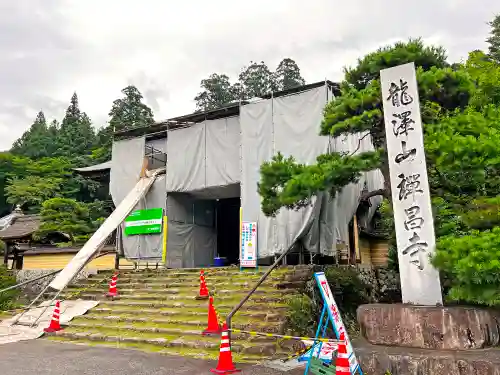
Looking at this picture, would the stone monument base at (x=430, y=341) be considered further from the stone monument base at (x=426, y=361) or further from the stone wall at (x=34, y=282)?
the stone wall at (x=34, y=282)

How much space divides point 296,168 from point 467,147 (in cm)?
298

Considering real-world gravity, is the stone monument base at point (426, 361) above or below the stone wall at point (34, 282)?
below

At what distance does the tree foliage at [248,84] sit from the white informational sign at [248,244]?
118 ft

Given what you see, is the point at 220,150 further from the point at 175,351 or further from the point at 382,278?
the point at 175,351

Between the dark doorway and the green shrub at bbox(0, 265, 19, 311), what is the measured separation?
8.15 metres

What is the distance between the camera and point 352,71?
7438 millimetres

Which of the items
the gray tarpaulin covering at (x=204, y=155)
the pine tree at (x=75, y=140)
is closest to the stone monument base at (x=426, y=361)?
the gray tarpaulin covering at (x=204, y=155)

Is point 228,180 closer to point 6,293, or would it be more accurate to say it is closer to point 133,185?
point 133,185

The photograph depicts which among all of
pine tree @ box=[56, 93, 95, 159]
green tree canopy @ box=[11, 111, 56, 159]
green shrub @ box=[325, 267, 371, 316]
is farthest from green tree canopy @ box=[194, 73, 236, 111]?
green shrub @ box=[325, 267, 371, 316]

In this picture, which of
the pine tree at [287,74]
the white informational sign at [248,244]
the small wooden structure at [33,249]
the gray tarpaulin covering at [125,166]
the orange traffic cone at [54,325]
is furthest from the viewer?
the pine tree at [287,74]

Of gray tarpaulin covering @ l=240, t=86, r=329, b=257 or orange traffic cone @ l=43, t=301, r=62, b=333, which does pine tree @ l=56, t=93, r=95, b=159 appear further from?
orange traffic cone @ l=43, t=301, r=62, b=333

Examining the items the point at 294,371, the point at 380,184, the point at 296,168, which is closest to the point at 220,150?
the point at 380,184

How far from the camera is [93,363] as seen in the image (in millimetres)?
6234

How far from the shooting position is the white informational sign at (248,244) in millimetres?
11575
